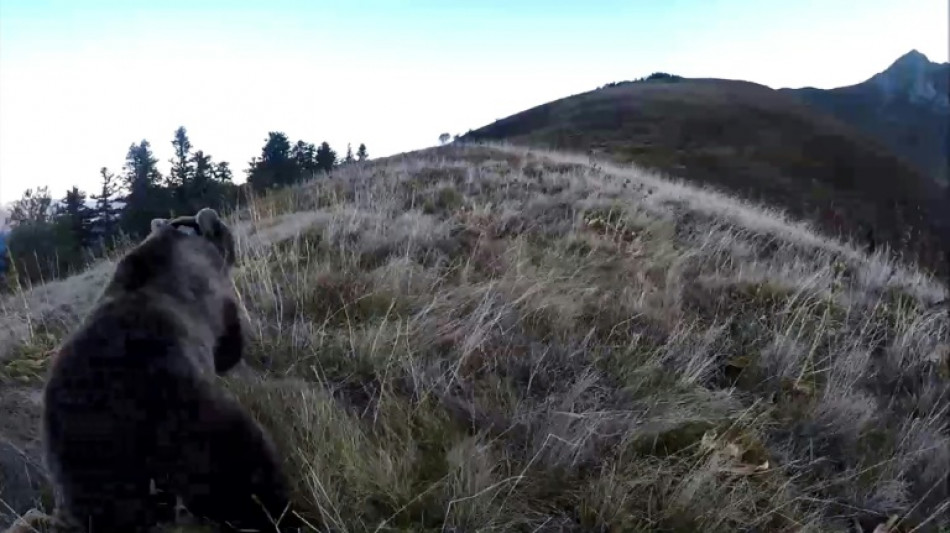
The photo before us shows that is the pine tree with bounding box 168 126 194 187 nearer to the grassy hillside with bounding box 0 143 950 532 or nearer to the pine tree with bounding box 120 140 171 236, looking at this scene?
the pine tree with bounding box 120 140 171 236

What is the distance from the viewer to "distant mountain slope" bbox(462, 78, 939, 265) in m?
33.4

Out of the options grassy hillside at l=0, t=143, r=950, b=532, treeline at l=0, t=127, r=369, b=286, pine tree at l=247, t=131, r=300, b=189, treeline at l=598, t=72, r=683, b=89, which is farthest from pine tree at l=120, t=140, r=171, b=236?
treeline at l=598, t=72, r=683, b=89

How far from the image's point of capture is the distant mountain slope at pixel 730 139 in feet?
110

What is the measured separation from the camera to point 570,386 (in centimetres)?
325

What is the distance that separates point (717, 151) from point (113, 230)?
3703cm

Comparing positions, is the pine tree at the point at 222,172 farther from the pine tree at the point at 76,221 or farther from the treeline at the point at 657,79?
the treeline at the point at 657,79

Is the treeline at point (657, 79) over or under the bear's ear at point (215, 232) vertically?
over

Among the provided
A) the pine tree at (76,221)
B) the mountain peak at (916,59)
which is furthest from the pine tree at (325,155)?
the mountain peak at (916,59)

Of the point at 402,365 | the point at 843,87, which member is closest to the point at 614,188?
the point at 402,365

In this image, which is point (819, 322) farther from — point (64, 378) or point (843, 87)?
point (843, 87)

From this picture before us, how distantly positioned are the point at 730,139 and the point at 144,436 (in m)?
47.6

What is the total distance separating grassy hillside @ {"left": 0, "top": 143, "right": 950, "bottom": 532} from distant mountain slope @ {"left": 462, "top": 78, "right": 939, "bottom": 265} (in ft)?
63.8

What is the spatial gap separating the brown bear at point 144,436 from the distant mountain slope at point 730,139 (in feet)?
75.5

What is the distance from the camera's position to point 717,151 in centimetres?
4119
